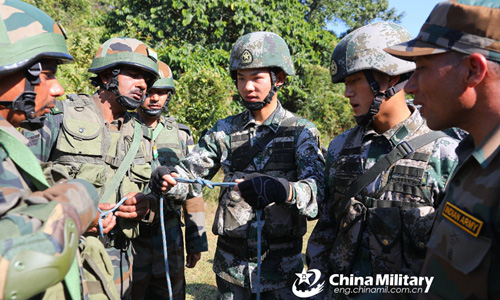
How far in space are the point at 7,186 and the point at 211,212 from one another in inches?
280

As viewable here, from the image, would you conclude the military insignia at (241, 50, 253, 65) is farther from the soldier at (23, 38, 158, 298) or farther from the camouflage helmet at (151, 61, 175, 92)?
the camouflage helmet at (151, 61, 175, 92)

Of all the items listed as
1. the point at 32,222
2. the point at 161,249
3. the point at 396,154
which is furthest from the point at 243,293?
the point at 32,222

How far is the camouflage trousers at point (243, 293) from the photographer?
3111mm

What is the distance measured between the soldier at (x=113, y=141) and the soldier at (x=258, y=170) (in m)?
0.51

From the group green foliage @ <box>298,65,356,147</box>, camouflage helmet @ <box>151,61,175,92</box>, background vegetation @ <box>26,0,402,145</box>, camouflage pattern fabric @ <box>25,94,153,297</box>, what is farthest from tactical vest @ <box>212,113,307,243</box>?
green foliage @ <box>298,65,356,147</box>

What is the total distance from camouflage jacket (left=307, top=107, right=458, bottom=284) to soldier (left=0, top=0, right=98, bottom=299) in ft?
5.37

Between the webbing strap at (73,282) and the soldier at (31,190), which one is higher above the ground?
the soldier at (31,190)

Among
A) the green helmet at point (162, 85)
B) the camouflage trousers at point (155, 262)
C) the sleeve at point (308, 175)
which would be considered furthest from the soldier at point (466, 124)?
the green helmet at point (162, 85)

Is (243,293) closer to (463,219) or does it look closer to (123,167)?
(123,167)

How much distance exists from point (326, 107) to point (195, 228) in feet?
38.9

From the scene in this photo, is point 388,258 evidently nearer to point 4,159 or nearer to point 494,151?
point 494,151

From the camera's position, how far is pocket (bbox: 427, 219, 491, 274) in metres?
1.64

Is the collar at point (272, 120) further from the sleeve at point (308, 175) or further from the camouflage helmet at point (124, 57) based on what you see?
the camouflage helmet at point (124, 57)

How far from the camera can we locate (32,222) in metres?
1.58
